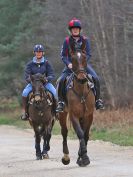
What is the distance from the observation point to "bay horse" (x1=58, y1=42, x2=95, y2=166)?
15.1 meters

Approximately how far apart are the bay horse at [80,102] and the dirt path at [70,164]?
0.56 meters

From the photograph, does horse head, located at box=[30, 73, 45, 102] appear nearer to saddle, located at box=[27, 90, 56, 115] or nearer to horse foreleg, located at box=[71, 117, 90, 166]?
saddle, located at box=[27, 90, 56, 115]

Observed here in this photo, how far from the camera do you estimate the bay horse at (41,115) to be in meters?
18.9

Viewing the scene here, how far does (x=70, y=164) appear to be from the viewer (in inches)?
648

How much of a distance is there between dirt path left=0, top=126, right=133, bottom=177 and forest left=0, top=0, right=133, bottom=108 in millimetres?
13682

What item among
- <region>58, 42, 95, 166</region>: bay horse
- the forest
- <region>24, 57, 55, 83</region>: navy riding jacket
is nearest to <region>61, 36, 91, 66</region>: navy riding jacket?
<region>58, 42, 95, 166</region>: bay horse

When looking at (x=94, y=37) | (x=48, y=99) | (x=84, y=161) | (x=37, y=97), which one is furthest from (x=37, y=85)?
(x=94, y=37)

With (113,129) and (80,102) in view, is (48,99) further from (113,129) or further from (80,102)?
(113,129)

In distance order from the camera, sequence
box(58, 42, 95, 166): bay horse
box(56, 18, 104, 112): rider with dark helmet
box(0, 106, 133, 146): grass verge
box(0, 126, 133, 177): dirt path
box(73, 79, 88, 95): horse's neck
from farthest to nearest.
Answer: box(0, 106, 133, 146): grass verge → box(56, 18, 104, 112): rider with dark helmet → box(73, 79, 88, 95): horse's neck → box(58, 42, 95, 166): bay horse → box(0, 126, 133, 177): dirt path

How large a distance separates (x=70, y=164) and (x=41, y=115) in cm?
316

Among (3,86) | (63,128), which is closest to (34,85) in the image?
(63,128)

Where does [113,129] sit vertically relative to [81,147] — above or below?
below

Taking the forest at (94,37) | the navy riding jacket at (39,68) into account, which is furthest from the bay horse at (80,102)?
the forest at (94,37)

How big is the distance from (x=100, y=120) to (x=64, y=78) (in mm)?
15778
